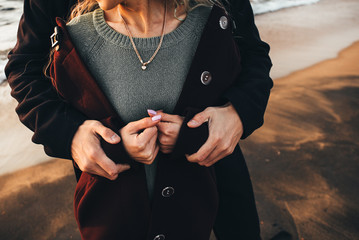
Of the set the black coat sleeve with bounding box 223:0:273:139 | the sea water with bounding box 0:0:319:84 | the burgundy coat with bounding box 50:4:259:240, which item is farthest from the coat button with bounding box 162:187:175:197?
the sea water with bounding box 0:0:319:84

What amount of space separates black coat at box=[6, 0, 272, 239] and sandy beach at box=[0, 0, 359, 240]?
739mm

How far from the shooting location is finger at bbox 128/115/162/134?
85 cm

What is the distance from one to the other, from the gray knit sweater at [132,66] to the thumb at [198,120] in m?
0.11

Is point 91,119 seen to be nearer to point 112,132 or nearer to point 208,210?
point 112,132

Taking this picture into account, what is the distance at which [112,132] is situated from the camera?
0.86 m

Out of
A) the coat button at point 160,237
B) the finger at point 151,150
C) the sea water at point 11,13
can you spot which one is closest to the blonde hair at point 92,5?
the finger at point 151,150

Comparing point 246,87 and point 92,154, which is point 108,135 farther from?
point 246,87

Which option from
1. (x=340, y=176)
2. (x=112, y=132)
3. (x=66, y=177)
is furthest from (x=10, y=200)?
(x=340, y=176)

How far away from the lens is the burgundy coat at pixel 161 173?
90cm

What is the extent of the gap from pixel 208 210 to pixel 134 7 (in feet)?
2.62

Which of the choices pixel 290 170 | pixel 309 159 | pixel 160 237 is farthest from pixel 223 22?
pixel 309 159

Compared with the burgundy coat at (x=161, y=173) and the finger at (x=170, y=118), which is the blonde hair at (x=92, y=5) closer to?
the burgundy coat at (x=161, y=173)

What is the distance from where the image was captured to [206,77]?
95cm

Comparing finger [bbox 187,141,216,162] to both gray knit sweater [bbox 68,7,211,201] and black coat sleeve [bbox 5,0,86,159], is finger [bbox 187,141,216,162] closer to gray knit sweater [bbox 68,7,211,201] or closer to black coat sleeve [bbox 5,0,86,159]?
gray knit sweater [bbox 68,7,211,201]
